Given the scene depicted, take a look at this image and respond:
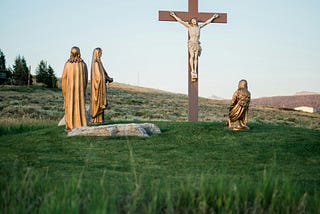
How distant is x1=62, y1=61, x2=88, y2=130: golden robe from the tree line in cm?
6597

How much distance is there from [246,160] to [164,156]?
81.0 inches

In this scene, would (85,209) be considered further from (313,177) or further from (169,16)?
(169,16)

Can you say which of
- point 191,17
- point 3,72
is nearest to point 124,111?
point 191,17

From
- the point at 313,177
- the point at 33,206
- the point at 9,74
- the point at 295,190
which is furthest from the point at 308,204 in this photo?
the point at 9,74

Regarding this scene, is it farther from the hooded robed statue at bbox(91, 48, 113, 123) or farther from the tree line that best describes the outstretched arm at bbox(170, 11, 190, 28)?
the tree line

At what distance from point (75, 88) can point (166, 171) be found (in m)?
6.60

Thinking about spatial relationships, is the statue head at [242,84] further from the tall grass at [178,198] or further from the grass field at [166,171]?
the tall grass at [178,198]

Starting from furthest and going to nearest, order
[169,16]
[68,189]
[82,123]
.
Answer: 1. [169,16]
2. [82,123]
3. [68,189]

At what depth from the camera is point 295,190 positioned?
7.20 metres

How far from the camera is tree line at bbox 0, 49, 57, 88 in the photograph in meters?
80.5

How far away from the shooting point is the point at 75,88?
15.8m

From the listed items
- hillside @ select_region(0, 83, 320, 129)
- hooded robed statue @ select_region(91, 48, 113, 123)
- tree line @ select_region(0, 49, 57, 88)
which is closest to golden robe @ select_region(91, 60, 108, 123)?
hooded robed statue @ select_region(91, 48, 113, 123)

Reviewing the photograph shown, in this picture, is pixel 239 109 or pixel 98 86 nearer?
pixel 239 109

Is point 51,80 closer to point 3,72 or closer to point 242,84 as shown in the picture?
point 3,72
